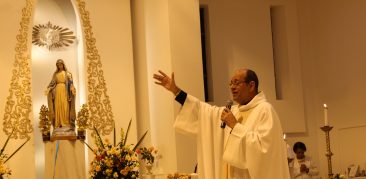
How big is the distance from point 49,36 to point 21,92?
4.21 feet

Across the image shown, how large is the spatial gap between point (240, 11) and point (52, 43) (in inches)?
174

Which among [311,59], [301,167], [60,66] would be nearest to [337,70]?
[311,59]

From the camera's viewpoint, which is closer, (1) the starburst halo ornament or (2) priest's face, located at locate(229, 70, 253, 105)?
(2) priest's face, located at locate(229, 70, 253, 105)

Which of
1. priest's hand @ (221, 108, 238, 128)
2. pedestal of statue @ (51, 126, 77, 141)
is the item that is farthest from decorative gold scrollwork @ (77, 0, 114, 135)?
priest's hand @ (221, 108, 238, 128)

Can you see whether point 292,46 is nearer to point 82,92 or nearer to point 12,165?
point 82,92

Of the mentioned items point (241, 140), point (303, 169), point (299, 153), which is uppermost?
point (241, 140)

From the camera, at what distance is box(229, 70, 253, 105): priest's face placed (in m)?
5.89

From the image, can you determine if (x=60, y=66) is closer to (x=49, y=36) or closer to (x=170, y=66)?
(x=49, y=36)

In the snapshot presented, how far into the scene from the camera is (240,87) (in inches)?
233

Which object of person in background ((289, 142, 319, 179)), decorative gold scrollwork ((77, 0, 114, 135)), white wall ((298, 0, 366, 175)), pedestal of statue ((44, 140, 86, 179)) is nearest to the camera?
pedestal of statue ((44, 140, 86, 179))

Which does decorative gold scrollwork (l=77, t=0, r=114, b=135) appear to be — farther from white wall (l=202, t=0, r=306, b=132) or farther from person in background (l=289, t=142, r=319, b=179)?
person in background (l=289, t=142, r=319, b=179)

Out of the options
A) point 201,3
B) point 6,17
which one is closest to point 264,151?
point 6,17

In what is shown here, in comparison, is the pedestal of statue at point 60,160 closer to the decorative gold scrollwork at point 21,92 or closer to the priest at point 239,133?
the decorative gold scrollwork at point 21,92

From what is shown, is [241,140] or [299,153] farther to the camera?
[299,153]
